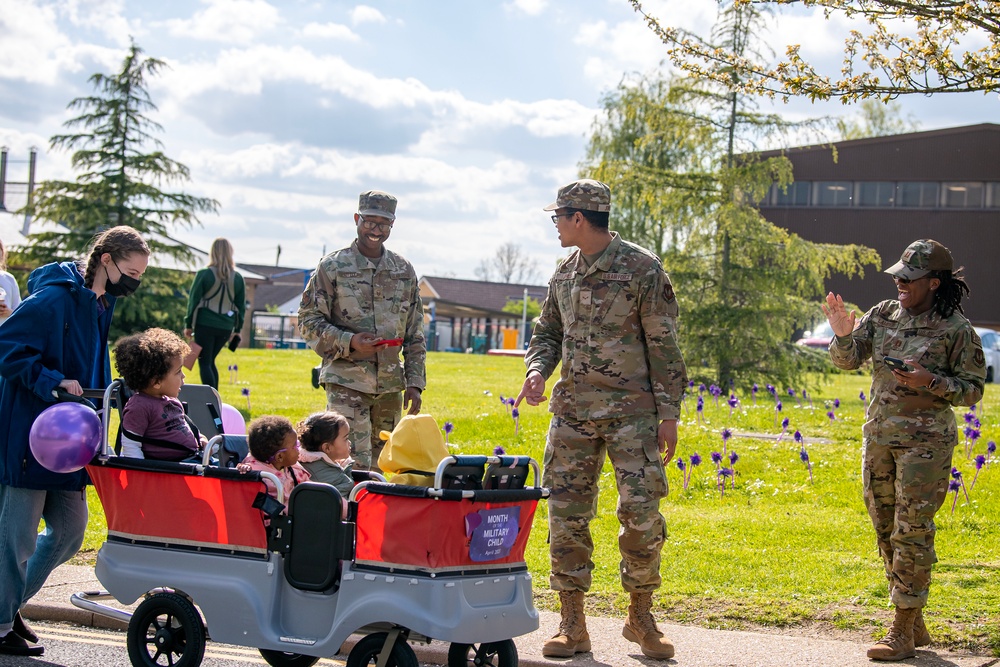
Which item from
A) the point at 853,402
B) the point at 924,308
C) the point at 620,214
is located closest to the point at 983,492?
the point at 924,308

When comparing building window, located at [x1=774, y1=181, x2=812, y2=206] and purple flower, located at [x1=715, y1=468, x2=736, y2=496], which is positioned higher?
building window, located at [x1=774, y1=181, x2=812, y2=206]

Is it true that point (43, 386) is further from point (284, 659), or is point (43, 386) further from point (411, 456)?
point (411, 456)

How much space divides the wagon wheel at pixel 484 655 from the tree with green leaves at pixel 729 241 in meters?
15.3

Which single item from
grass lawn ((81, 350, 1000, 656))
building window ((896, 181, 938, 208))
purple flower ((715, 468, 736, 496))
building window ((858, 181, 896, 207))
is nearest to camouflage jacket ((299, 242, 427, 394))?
grass lawn ((81, 350, 1000, 656))

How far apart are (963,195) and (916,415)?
154 feet

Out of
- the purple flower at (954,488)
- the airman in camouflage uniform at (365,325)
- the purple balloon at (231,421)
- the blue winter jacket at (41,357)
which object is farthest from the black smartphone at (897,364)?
the blue winter jacket at (41,357)

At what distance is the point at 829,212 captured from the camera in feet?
167

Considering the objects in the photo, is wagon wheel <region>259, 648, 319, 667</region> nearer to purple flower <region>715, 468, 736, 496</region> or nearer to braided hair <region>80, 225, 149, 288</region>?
braided hair <region>80, 225, 149, 288</region>

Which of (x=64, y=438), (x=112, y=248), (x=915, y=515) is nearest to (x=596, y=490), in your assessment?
(x=915, y=515)

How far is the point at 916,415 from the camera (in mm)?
5984

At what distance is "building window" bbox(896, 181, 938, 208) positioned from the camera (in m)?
49.4

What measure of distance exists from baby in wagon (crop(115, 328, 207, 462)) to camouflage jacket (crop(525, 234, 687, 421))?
1.89 m

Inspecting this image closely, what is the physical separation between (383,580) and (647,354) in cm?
198

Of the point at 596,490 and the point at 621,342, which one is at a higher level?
the point at 621,342
